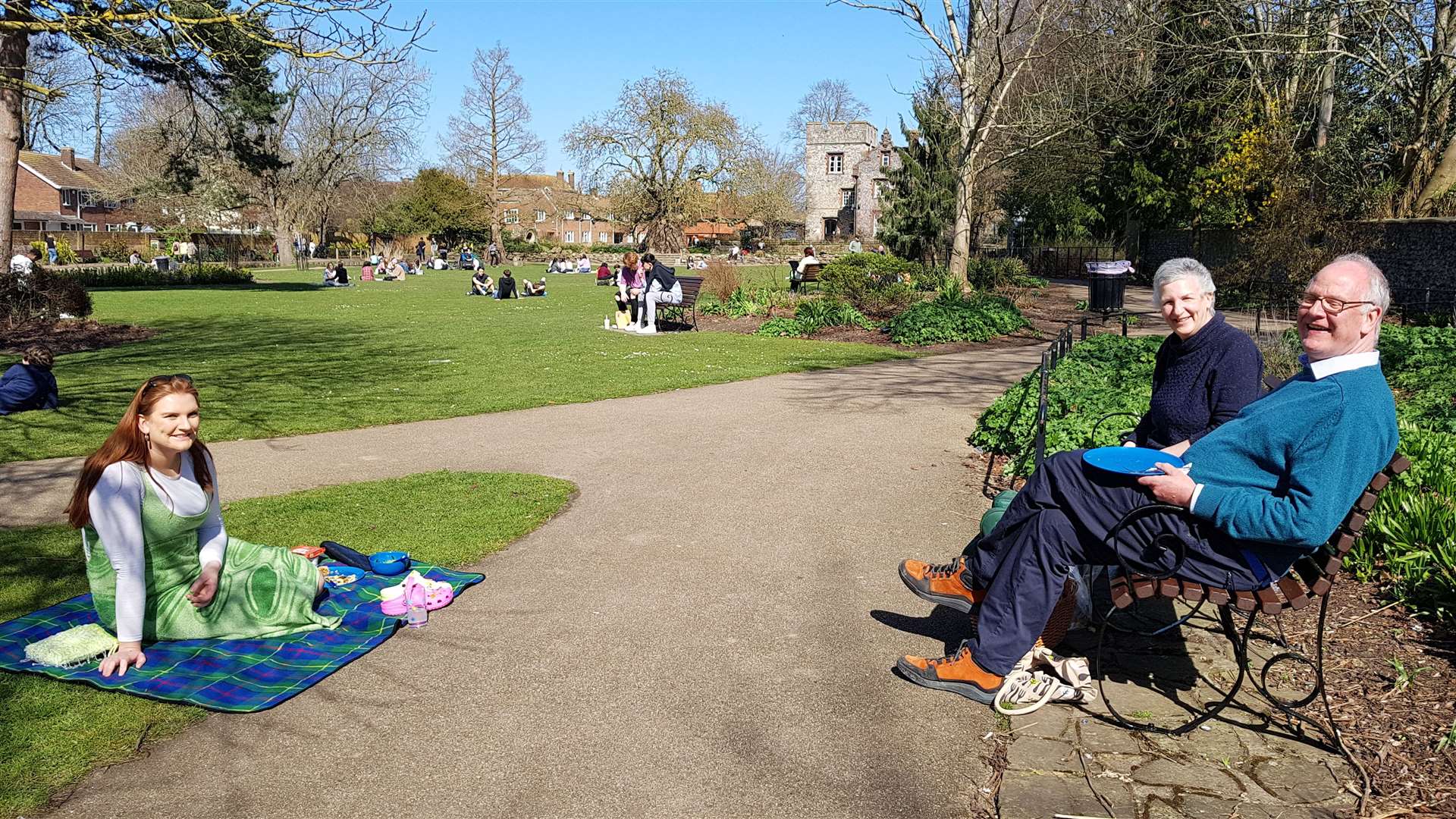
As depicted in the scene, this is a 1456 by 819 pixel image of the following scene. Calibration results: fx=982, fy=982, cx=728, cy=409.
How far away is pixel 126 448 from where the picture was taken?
13.9 feet

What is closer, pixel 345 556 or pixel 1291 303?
pixel 345 556

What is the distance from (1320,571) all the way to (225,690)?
4377 mm

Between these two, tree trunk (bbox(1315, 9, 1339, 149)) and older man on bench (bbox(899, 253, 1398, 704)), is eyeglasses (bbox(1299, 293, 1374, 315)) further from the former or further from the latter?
tree trunk (bbox(1315, 9, 1339, 149))

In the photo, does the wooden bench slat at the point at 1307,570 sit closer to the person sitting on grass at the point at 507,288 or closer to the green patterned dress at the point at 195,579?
the green patterned dress at the point at 195,579

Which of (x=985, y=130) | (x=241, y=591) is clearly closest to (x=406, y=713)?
(x=241, y=591)

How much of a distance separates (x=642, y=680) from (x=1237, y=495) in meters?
2.48

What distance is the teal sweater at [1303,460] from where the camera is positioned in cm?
342

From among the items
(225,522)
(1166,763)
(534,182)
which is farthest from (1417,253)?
(534,182)

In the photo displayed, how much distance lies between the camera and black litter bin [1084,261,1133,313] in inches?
656

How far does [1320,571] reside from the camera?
376 centimetres

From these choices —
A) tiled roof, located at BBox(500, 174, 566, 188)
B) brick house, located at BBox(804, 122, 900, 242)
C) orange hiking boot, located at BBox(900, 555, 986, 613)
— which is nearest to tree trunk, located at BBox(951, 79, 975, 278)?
orange hiking boot, located at BBox(900, 555, 986, 613)

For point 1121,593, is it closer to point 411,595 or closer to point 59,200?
point 411,595

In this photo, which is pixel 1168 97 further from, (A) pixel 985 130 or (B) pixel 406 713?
(B) pixel 406 713

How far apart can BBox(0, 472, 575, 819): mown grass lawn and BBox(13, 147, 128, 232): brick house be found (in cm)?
8729
